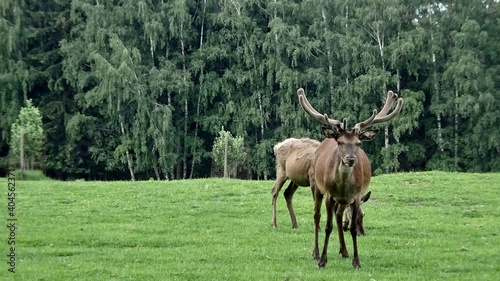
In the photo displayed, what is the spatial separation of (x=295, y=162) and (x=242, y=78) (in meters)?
28.3

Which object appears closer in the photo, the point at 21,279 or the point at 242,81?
the point at 21,279

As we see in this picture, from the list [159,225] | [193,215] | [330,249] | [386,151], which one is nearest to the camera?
[330,249]

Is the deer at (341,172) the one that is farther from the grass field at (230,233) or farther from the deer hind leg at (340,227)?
the grass field at (230,233)

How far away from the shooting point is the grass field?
914 cm

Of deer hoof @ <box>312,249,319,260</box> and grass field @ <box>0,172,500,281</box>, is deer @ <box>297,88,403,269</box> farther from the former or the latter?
grass field @ <box>0,172,500,281</box>

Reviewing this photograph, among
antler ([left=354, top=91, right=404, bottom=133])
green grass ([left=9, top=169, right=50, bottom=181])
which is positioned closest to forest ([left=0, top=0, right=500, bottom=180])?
green grass ([left=9, top=169, right=50, bottom=181])

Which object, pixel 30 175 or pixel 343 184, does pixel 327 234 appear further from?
pixel 30 175

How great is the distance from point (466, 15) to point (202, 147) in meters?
18.5

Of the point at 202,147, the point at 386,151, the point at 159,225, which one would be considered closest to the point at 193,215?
the point at 159,225

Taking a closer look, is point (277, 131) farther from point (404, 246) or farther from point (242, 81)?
point (404, 246)

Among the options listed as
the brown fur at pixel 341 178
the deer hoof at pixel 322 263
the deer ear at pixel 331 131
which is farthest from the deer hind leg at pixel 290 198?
the deer ear at pixel 331 131

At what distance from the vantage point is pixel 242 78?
40.3m

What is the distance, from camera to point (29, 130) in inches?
1042

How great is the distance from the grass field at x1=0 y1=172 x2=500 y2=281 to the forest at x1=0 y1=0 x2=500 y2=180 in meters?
18.1
